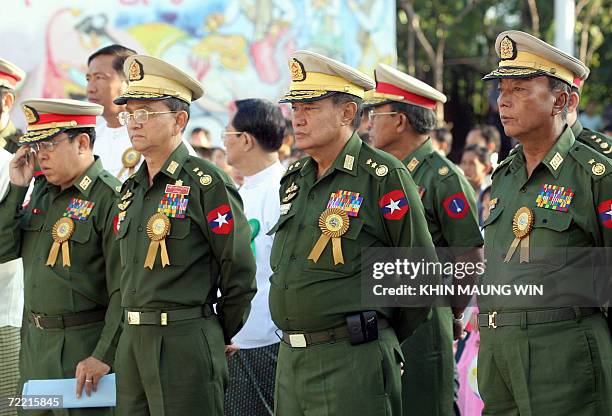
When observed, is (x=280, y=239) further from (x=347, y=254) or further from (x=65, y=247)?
(x=65, y=247)

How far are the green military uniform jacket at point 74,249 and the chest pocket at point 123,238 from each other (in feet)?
0.57

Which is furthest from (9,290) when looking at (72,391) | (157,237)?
(157,237)

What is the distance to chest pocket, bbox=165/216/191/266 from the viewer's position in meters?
5.12

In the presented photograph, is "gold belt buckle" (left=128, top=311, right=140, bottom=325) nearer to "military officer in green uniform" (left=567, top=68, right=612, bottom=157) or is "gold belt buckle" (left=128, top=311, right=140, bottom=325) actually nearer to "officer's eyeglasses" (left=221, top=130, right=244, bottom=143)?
"officer's eyeglasses" (left=221, top=130, right=244, bottom=143)

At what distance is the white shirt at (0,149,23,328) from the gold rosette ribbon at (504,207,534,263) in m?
3.21

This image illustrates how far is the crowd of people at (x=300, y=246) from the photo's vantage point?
15.0ft

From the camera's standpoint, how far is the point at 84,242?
5.52 m

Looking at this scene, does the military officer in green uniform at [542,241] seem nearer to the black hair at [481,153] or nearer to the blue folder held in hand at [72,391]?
the blue folder held in hand at [72,391]

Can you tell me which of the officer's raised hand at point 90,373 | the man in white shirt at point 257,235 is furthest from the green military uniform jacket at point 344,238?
the man in white shirt at point 257,235

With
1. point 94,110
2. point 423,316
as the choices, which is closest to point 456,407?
point 423,316

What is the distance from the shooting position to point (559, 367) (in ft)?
14.5

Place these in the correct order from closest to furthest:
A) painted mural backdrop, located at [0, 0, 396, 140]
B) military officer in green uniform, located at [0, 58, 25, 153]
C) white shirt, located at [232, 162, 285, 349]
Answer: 1. white shirt, located at [232, 162, 285, 349]
2. military officer in green uniform, located at [0, 58, 25, 153]
3. painted mural backdrop, located at [0, 0, 396, 140]

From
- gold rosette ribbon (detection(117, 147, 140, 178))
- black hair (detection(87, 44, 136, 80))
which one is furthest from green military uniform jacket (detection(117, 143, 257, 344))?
black hair (detection(87, 44, 136, 80))

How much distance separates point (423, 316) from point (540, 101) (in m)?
1.15
